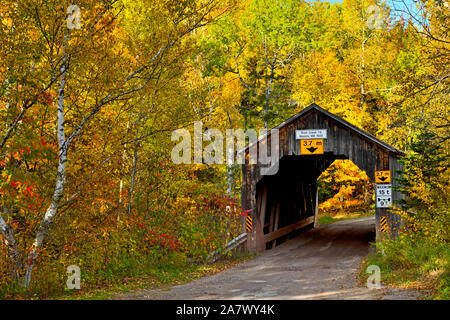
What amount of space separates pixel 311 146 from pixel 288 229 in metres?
6.28

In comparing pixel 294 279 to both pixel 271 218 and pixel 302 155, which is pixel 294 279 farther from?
pixel 271 218

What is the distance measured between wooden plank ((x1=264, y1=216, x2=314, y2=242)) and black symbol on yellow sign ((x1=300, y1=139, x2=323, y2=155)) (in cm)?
417

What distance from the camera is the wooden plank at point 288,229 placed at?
19.4 metres

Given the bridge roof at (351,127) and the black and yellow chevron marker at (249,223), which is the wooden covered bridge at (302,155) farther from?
the black and yellow chevron marker at (249,223)

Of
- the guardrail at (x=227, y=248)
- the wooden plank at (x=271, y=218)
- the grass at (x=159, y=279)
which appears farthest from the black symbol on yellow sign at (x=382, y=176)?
the grass at (x=159, y=279)

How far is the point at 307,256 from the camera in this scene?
16.6 meters

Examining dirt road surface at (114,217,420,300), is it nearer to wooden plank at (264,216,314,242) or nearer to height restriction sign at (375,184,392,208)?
wooden plank at (264,216,314,242)

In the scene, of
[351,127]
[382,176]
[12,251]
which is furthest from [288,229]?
[12,251]

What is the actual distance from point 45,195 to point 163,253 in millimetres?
4704

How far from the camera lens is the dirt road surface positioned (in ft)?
30.5

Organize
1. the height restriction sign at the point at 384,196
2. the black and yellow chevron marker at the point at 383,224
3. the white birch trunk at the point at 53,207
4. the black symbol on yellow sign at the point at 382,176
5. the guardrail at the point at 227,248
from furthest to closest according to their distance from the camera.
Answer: the black symbol on yellow sign at the point at 382,176
the black and yellow chevron marker at the point at 383,224
the height restriction sign at the point at 384,196
the guardrail at the point at 227,248
the white birch trunk at the point at 53,207

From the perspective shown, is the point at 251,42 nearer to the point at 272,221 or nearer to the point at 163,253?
the point at 272,221

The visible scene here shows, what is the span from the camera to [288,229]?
22.3 meters

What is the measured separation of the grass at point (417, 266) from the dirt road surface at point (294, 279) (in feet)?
1.44
